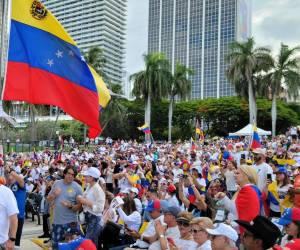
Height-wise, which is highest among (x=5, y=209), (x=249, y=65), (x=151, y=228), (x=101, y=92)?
(x=249, y=65)

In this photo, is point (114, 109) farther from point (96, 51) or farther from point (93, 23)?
point (93, 23)

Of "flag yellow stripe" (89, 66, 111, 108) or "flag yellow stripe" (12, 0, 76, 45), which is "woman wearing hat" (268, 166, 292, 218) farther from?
"flag yellow stripe" (12, 0, 76, 45)

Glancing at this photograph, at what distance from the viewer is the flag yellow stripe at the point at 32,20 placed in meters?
7.53

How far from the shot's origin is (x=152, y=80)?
158ft

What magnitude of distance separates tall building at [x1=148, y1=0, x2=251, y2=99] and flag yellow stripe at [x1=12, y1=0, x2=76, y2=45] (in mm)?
105816

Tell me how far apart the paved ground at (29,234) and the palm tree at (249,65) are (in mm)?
30657

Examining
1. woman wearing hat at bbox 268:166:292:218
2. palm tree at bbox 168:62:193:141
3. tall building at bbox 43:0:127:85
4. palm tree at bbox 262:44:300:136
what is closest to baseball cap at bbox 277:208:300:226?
woman wearing hat at bbox 268:166:292:218

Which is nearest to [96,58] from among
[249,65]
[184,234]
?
[249,65]

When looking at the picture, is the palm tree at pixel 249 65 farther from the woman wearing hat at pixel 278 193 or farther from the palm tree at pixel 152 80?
the woman wearing hat at pixel 278 193

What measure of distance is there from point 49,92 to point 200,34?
115626mm

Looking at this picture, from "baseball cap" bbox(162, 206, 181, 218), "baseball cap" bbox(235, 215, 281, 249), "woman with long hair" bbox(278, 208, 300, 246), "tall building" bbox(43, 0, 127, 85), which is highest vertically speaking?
"tall building" bbox(43, 0, 127, 85)

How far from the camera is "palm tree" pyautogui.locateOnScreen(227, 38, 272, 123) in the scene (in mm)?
40000

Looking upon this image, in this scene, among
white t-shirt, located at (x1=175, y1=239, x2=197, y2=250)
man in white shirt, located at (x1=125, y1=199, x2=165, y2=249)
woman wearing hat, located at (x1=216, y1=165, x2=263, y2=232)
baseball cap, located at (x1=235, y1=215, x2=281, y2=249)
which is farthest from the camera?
man in white shirt, located at (x1=125, y1=199, x2=165, y2=249)

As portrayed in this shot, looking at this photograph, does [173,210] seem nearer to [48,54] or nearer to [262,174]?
[262,174]
